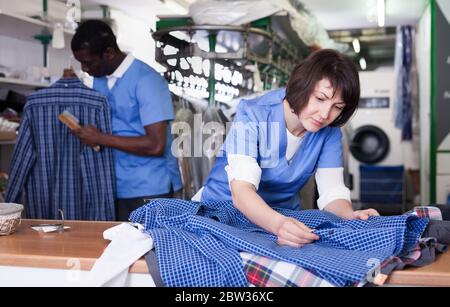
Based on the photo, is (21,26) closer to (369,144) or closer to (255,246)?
(255,246)

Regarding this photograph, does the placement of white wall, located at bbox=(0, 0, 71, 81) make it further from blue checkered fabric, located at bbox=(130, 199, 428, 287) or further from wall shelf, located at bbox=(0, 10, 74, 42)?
blue checkered fabric, located at bbox=(130, 199, 428, 287)

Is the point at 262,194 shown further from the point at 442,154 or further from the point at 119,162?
the point at 442,154

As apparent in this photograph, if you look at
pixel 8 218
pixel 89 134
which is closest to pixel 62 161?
pixel 89 134

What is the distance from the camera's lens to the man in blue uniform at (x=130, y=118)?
176cm

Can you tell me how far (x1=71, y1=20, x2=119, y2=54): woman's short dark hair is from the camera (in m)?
1.83

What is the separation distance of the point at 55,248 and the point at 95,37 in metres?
1.00

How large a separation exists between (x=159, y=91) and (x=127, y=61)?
6.3 inches

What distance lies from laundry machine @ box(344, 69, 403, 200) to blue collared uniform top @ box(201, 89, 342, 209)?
3983mm

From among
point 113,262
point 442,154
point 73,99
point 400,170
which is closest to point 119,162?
point 73,99

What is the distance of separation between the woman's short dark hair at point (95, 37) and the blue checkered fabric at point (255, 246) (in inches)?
36.4

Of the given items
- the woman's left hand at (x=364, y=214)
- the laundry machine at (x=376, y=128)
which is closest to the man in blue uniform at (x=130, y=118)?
the woman's left hand at (x=364, y=214)

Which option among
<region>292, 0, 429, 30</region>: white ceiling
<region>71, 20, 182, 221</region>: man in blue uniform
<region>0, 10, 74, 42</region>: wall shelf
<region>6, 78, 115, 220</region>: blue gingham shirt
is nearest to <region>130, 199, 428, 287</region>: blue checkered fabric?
<region>71, 20, 182, 221</region>: man in blue uniform

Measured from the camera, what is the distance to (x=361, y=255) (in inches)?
34.9

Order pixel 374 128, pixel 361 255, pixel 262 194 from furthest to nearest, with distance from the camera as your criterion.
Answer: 1. pixel 374 128
2. pixel 262 194
3. pixel 361 255
